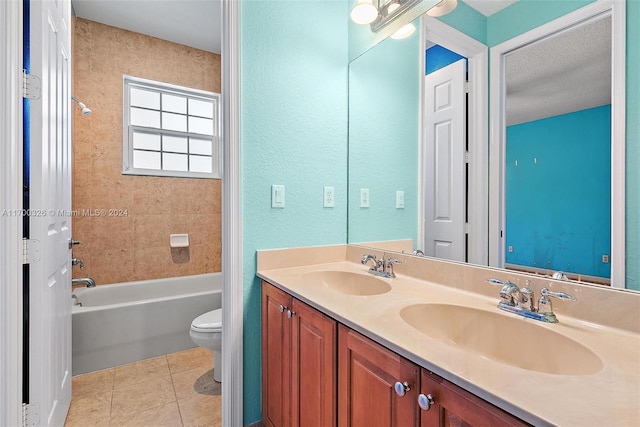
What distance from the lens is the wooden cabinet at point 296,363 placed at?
38.4 inches

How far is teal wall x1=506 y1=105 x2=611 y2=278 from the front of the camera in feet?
2.78

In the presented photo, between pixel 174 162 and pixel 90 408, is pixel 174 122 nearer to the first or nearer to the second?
pixel 174 162

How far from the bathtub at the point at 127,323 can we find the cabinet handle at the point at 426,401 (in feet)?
7.38

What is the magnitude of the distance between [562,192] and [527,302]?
0.35 metres

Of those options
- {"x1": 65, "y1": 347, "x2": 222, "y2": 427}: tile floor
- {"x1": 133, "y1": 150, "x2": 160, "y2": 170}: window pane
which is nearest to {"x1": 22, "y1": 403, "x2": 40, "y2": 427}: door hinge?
{"x1": 65, "y1": 347, "x2": 222, "y2": 427}: tile floor

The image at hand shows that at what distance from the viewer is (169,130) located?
9.91 feet

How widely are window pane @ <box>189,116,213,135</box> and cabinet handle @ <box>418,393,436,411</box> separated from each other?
10.5 ft

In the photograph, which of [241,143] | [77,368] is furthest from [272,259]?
[77,368]

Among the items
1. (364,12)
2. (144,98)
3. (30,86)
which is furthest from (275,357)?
(144,98)

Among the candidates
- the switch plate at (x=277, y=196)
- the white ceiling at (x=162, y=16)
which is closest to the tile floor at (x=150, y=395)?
the switch plate at (x=277, y=196)

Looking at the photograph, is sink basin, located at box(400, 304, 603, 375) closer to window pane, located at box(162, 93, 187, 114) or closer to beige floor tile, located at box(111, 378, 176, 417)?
beige floor tile, located at box(111, 378, 176, 417)

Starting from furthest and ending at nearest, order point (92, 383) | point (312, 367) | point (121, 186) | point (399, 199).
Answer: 1. point (121, 186)
2. point (92, 383)
3. point (399, 199)
4. point (312, 367)

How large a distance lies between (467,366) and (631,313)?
0.55 meters

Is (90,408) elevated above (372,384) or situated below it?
below
